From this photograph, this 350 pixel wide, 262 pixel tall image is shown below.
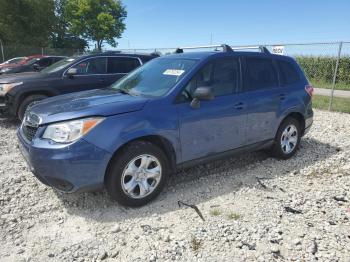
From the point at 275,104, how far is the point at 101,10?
44437 millimetres

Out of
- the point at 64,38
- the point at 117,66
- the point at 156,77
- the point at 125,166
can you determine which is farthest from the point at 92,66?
the point at 64,38

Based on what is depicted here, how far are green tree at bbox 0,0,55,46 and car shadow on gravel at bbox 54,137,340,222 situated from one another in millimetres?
36422

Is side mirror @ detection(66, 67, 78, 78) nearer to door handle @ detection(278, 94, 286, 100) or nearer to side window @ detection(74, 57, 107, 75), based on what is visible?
side window @ detection(74, 57, 107, 75)

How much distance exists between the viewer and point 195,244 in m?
3.17

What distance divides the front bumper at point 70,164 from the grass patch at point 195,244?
3.71 feet

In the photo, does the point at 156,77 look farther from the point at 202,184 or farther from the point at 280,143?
the point at 280,143

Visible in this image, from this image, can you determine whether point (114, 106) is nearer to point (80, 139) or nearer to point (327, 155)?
point (80, 139)

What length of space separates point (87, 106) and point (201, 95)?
1.32 m

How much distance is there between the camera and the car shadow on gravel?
3.78m

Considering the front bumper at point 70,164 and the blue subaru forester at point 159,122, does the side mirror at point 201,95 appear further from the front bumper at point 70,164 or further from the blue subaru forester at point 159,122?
the front bumper at point 70,164

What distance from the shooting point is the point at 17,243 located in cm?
318

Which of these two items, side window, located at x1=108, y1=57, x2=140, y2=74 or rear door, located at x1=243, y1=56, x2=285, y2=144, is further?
side window, located at x1=108, y1=57, x2=140, y2=74

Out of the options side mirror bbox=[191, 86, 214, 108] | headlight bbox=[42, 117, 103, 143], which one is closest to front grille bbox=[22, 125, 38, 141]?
headlight bbox=[42, 117, 103, 143]

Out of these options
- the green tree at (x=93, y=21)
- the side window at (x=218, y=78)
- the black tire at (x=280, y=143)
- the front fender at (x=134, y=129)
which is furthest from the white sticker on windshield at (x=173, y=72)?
the green tree at (x=93, y=21)
